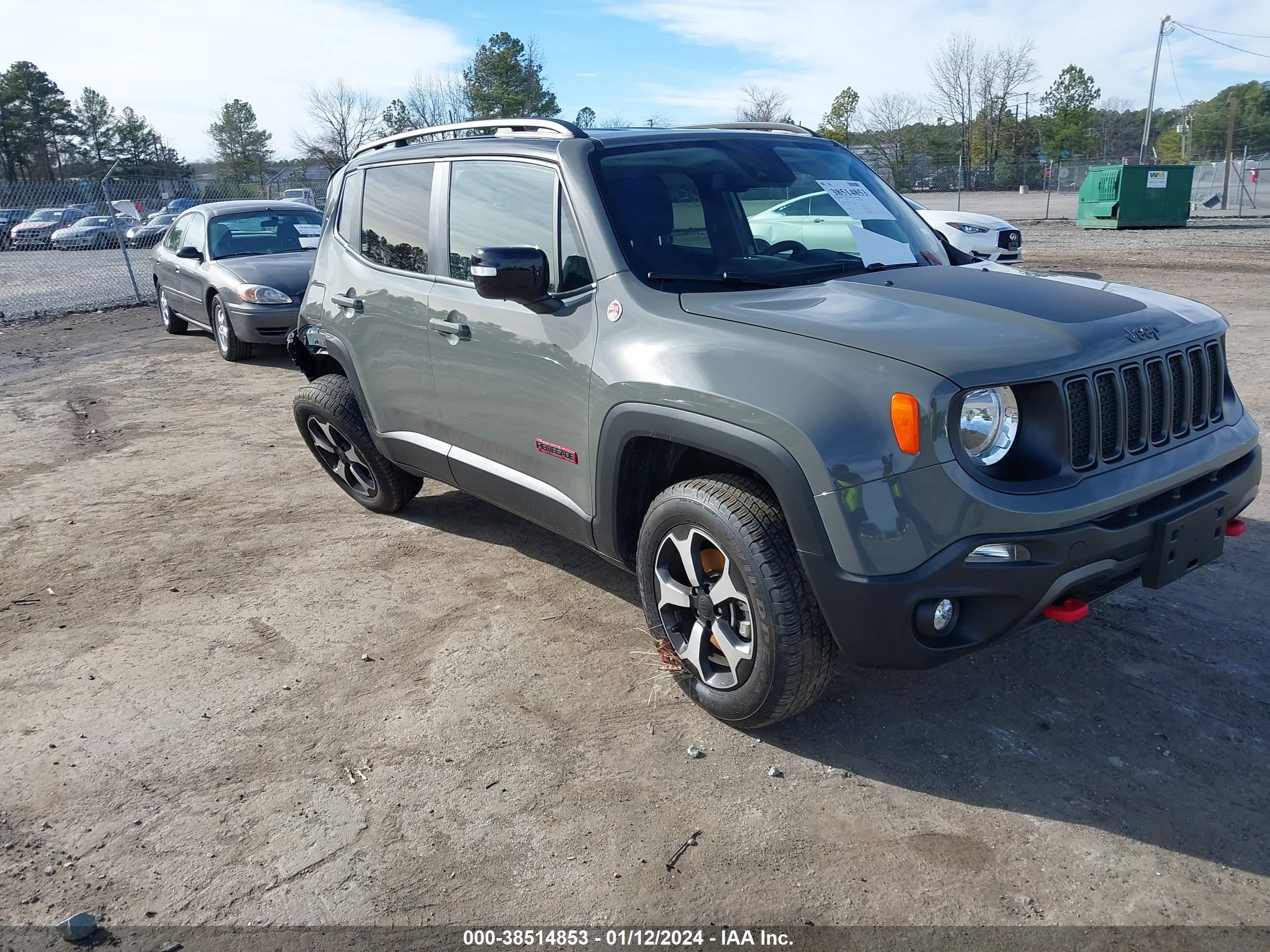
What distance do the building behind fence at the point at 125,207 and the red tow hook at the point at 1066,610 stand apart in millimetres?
2002

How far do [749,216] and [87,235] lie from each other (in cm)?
2127

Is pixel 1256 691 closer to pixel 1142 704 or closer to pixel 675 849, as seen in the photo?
pixel 1142 704

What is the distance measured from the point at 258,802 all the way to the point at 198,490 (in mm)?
3772

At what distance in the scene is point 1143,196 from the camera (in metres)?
25.1

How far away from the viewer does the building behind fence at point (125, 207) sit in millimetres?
17578

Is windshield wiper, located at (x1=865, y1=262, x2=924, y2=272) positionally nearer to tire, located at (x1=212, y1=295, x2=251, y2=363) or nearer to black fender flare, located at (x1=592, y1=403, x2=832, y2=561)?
black fender flare, located at (x1=592, y1=403, x2=832, y2=561)

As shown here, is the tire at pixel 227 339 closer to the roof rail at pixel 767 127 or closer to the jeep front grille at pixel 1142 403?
the roof rail at pixel 767 127

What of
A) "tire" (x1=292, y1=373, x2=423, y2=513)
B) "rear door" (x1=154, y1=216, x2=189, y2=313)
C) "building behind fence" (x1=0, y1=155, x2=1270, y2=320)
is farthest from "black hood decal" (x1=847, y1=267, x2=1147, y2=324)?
"rear door" (x1=154, y1=216, x2=189, y2=313)

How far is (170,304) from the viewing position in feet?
41.8

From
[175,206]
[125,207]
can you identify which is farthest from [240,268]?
[175,206]

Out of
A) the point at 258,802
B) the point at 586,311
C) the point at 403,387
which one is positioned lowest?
the point at 258,802

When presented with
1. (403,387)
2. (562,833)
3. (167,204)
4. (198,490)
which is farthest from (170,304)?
(167,204)

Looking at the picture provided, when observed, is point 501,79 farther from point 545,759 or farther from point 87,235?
point 545,759

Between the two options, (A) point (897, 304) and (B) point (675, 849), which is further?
(A) point (897, 304)
